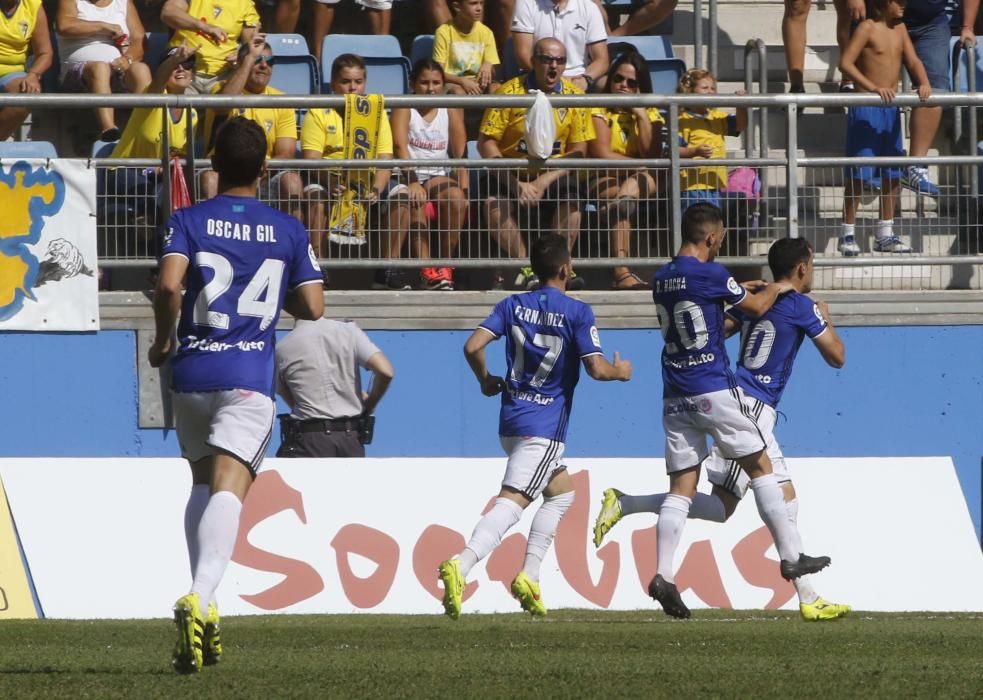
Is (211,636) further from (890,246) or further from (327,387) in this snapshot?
(890,246)

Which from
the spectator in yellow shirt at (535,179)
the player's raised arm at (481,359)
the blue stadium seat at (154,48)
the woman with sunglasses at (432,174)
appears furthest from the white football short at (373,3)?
the player's raised arm at (481,359)

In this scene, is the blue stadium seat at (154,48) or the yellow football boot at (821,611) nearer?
the yellow football boot at (821,611)

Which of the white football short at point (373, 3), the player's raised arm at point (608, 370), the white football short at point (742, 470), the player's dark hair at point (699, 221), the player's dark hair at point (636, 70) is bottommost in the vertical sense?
the white football short at point (742, 470)

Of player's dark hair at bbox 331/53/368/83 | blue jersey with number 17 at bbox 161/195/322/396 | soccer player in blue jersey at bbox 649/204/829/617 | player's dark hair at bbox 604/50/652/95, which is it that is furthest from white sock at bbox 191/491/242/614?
player's dark hair at bbox 604/50/652/95

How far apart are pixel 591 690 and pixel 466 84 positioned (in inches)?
323

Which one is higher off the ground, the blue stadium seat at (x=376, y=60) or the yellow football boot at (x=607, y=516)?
the blue stadium seat at (x=376, y=60)

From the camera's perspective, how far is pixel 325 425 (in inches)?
416

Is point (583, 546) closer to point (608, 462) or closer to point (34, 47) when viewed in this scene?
point (608, 462)

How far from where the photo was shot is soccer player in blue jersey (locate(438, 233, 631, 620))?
898cm

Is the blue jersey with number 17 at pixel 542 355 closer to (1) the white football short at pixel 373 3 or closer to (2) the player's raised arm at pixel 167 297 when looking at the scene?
(2) the player's raised arm at pixel 167 297

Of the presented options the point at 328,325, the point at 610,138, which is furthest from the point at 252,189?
the point at 610,138

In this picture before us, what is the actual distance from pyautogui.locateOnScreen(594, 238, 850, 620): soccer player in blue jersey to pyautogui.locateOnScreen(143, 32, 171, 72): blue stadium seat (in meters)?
6.08

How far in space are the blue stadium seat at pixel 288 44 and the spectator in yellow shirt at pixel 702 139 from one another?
3.12 m

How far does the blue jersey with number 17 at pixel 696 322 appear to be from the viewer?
29.9ft
